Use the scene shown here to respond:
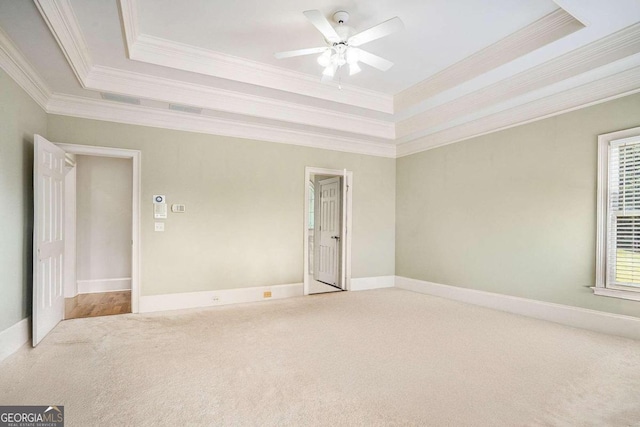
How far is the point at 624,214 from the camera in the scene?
3.56m

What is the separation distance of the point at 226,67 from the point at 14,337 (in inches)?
140

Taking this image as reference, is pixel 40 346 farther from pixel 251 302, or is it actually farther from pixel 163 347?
pixel 251 302

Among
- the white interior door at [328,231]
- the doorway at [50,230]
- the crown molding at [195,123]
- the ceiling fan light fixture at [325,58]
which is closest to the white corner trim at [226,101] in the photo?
the crown molding at [195,123]

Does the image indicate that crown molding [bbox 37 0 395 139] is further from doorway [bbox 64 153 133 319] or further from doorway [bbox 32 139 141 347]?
doorway [bbox 64 153 133 319]

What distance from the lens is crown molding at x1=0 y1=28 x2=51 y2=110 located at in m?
2.83

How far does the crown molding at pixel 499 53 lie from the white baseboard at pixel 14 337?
5.34 meters

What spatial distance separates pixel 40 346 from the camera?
3.28 m

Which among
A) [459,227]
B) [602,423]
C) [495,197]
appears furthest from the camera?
[459,227]

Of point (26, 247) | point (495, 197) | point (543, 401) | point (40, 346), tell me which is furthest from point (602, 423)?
point (26, 247)

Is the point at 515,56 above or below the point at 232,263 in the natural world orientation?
above

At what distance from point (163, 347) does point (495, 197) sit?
15.4ft

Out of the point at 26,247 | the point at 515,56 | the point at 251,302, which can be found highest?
the point at 515,56

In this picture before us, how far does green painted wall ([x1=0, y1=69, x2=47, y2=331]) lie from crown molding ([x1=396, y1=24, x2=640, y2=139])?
201 inches

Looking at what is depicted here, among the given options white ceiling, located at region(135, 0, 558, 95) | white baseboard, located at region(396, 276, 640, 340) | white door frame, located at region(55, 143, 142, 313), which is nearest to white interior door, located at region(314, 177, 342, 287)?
white baseboard, located at region(396, 276, 640, 340)
